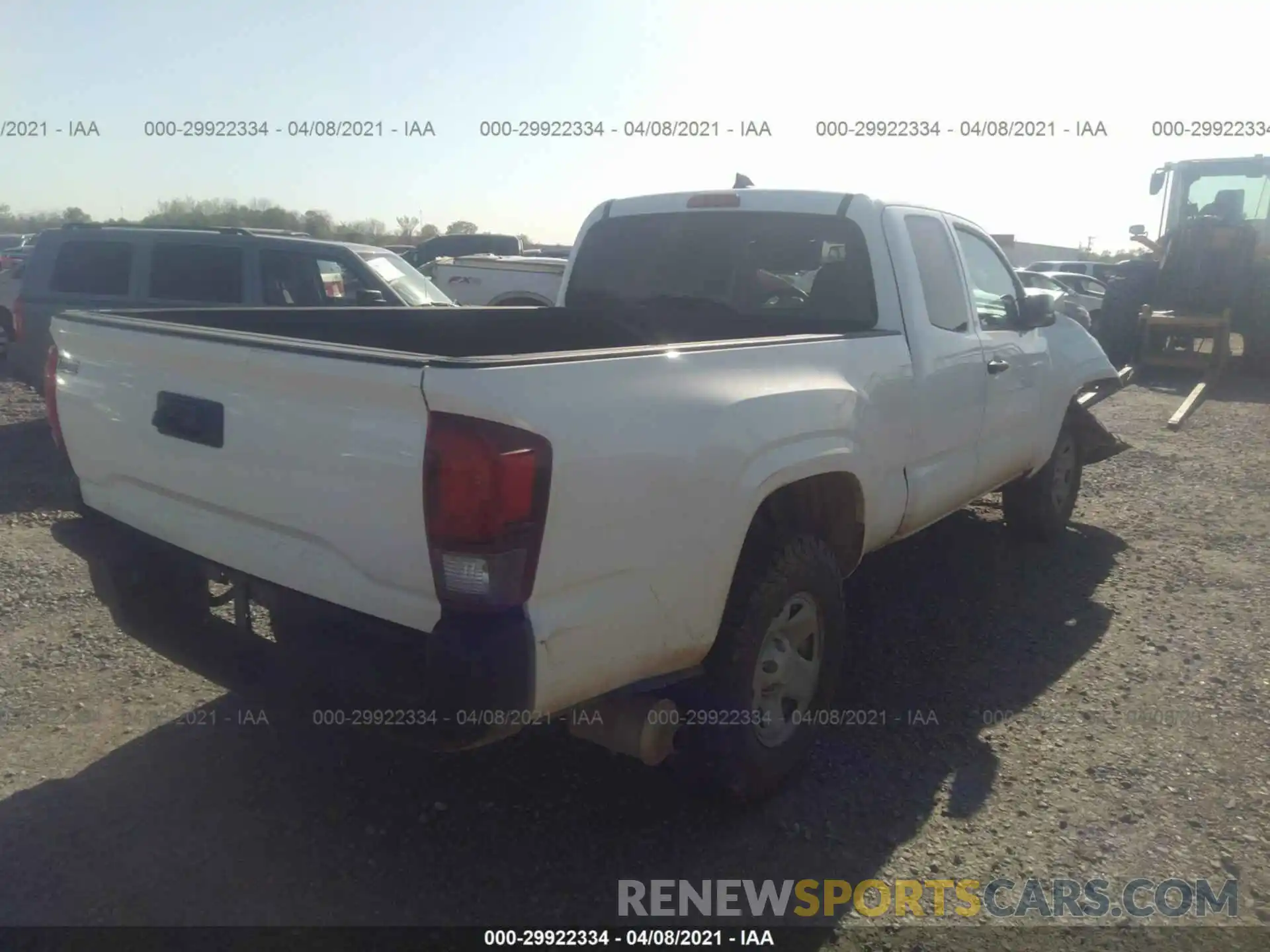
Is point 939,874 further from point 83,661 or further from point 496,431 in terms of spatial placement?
point 83,661

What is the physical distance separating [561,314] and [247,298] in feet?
14.6

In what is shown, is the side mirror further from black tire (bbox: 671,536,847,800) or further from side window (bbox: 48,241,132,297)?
side window (bbox: 48,241,132,297)

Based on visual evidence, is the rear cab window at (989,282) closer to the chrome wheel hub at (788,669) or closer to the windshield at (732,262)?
the windshield at (732,262)

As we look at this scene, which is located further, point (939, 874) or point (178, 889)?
point (939, 874)

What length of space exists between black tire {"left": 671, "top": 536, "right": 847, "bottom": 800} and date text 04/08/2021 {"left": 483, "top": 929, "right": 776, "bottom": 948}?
1.50 feet

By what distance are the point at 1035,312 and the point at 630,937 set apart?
378cm

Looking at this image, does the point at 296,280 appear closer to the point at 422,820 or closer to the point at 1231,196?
the point at 422,820

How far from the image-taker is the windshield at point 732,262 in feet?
13.9

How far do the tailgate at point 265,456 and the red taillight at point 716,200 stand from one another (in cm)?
250

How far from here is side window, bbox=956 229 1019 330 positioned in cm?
489

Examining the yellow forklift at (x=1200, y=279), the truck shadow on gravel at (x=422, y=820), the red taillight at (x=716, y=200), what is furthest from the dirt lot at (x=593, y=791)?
the yellow forklift at (x=1200, y=279)

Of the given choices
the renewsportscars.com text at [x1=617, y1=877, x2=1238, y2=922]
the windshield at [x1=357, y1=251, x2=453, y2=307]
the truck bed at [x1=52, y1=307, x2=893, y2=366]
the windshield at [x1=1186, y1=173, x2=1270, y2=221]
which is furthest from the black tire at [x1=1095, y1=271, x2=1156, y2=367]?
the renewsportscars.com text at [x1=617, y1=877, x2=1238, y2=922]

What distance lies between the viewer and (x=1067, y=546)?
20.7 feet

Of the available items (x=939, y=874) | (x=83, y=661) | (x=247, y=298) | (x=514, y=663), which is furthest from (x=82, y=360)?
(x=247, y=298)
